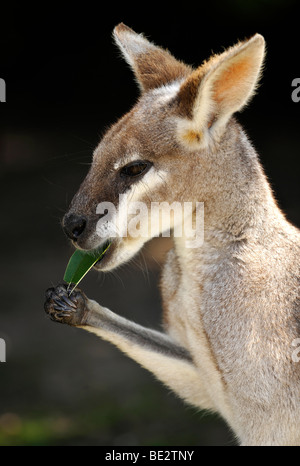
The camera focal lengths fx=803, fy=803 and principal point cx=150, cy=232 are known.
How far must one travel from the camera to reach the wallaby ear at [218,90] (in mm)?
3365

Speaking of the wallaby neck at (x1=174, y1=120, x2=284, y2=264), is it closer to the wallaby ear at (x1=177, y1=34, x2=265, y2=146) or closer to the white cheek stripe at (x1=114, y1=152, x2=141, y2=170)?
the wallaby ear at (x1=177, y1=34, x2=265, y2=146)

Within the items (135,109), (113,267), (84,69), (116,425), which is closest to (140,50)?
(135,109)

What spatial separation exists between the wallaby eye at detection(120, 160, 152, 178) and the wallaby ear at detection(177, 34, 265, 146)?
9.1 inches

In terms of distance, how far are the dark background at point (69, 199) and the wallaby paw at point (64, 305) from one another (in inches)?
65.6

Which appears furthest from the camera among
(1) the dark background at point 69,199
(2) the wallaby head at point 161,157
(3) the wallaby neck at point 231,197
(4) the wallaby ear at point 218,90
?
(1) the dark background at point 69,199

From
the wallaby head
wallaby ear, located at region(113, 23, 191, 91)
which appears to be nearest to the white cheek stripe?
the wallaby head

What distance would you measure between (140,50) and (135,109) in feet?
1.61

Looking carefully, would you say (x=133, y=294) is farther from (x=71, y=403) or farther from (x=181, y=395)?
(x=181, y=395)

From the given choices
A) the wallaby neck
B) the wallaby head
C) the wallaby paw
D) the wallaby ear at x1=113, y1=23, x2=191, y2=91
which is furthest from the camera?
the wallaby ear at x1=113, y1=23, x2=191, y2=91

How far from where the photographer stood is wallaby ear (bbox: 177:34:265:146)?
11.0ft

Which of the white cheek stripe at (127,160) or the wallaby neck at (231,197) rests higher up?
the white cheek stripe at (127,160)

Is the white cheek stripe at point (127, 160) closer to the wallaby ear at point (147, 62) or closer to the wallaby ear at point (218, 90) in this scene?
the wallaby ear at point (218, 90)

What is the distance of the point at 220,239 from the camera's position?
3.72 meters

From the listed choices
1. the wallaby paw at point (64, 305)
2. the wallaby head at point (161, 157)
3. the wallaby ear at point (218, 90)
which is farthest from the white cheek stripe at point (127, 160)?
the wallaby paw at point (64, 305)
